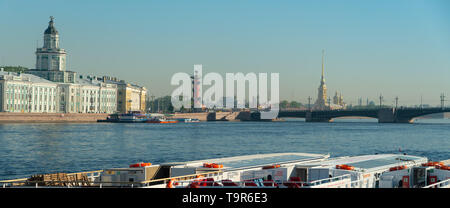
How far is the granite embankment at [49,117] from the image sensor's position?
113 metres

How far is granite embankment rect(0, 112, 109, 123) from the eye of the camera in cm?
11262

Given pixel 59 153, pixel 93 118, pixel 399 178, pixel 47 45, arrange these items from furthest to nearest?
1. pixel 47 45
2. pixel 93 118
3. pixel 59 153
4. pixel 399 178

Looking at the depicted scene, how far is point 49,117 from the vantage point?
4783 inches

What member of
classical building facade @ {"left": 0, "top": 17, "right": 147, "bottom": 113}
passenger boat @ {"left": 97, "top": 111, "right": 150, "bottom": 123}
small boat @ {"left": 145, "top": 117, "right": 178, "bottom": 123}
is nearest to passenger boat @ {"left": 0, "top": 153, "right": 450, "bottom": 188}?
classical building facade @ {"left": 0, "top": 17, "right": 147, "bottom": 113}

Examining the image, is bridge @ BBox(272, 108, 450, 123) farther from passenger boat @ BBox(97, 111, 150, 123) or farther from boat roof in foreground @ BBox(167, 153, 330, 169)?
boat roof in foreground @ BBox(167, 153, 330, 169)

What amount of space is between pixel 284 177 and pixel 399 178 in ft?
13.0

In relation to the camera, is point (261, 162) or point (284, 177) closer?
point (284, 177)

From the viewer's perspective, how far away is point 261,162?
2462 cm

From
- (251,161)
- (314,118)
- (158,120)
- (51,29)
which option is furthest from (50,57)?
(251,161)

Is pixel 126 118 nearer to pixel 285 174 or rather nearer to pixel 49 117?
pixel 49 117
